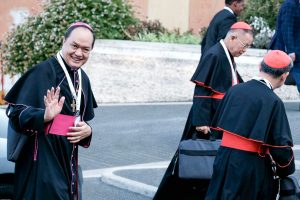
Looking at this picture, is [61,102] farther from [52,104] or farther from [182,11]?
[182,11]

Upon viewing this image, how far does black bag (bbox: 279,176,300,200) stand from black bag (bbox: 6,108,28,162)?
1744mm

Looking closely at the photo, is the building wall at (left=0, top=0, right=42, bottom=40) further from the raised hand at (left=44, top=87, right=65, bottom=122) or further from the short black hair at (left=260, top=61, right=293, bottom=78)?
the raised hand at (left=44, top=87, right=65, bottom=122)

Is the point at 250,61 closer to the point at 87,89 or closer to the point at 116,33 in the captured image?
the point at 116,33

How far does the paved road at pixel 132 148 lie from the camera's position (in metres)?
9.86

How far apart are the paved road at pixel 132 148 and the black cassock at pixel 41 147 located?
10.3 ft

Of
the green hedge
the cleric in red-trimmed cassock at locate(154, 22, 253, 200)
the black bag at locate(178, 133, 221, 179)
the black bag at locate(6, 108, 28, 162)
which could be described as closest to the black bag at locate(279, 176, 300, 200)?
the black bag at locate(178, 133, 221, 179)

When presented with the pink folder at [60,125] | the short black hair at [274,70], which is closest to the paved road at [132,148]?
the short black hair at [274,70]

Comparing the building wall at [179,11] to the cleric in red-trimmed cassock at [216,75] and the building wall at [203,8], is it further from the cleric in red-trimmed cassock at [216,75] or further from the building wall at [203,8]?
the cleric in red-trimmed cassock at [216,75]

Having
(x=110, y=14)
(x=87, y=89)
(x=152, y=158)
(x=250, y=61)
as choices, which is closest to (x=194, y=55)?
(x=250, y=61)

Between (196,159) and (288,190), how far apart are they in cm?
123

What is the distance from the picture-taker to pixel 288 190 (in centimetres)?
650

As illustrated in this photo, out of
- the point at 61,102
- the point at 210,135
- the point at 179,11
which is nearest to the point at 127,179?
the point at 210,135

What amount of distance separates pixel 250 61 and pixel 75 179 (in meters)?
9.94

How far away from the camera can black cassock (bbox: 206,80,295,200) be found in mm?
6430
